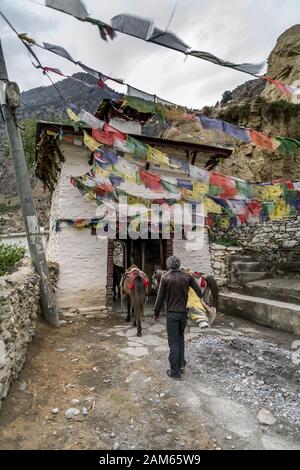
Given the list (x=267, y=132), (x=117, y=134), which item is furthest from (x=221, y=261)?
(x=267, y=132)

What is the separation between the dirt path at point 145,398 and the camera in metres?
3.64

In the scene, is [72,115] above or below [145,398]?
above

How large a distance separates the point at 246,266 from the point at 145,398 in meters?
8.62

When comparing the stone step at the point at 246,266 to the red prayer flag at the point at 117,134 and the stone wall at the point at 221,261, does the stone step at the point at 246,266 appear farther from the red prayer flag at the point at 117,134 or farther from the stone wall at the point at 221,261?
the red prayer flag at the point at 117,134

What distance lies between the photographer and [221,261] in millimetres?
12328

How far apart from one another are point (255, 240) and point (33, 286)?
10315 millimetres

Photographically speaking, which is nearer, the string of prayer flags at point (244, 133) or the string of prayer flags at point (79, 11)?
the string of prayer flags at point (79, 11)

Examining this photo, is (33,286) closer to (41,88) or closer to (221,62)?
(221,62)

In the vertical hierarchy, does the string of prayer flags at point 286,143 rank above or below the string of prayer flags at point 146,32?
below

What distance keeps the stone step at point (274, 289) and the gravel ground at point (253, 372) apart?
2.43 meters

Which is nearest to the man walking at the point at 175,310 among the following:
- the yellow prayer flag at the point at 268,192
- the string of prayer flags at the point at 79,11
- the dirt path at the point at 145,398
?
the dirt path at the point at 145,398

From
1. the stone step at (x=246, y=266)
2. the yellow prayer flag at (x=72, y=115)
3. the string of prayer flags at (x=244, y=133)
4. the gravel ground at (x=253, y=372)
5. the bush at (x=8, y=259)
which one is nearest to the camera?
the gravel ground at (x=253, y=372)

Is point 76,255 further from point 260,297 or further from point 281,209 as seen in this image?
point 281,209

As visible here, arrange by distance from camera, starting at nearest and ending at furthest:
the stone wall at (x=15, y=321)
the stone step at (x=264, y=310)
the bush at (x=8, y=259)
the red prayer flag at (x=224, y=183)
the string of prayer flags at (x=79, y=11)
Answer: the stone wall at (x=15, y=321) → the string of prayer flags at (x=79, y=11) → the bush at (x=8, y=259) → the stone step at (x=264, y=310) → the red prayer flag at (x=224, y=183)
